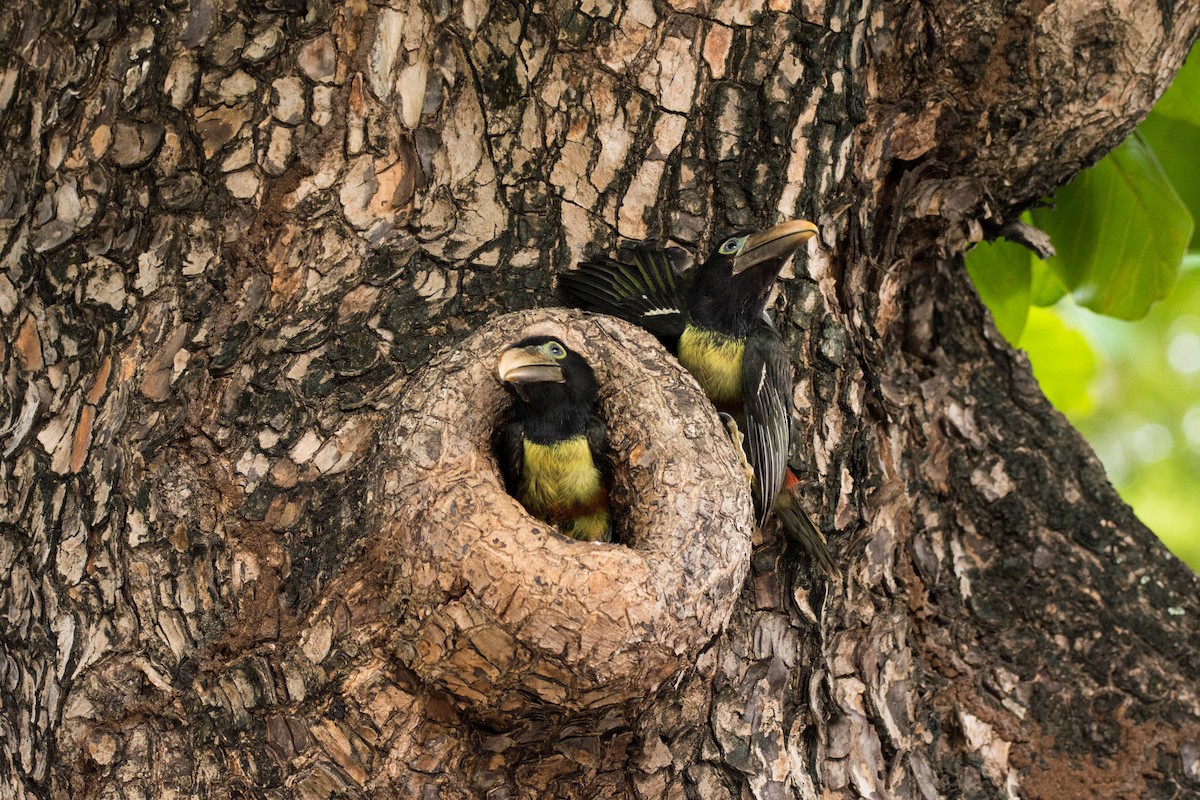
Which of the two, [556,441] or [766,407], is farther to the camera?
[766,407]

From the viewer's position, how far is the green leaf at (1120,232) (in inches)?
165

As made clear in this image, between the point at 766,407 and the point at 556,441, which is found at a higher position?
the point at 766,407

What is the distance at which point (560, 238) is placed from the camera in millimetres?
3025

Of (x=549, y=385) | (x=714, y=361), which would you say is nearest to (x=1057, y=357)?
(x=714, y=361)

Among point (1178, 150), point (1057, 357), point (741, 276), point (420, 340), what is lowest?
point (420, 340)

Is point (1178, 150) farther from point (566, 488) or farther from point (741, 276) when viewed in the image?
point (566, 488)

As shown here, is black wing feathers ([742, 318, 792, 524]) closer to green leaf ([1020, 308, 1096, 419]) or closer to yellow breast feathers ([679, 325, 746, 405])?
yellow breast feathers ([679, 325, 746, 405])

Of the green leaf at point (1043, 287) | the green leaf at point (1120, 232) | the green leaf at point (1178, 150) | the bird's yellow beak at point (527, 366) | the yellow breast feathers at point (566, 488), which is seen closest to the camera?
the bird's yellow beak at point (527, 366)

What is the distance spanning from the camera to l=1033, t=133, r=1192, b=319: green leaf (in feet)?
13.8

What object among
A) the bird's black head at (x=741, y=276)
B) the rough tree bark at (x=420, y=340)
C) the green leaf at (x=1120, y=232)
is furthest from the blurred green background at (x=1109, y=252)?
the bird's black head at (x=741, y=276)

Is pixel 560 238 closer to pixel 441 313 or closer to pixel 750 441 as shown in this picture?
pixel 441 313

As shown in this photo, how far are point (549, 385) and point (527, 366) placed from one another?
0.12m

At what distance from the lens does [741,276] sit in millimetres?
3047

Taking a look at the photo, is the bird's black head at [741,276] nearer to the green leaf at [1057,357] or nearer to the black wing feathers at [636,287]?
the black wing feathers at [636,287]
